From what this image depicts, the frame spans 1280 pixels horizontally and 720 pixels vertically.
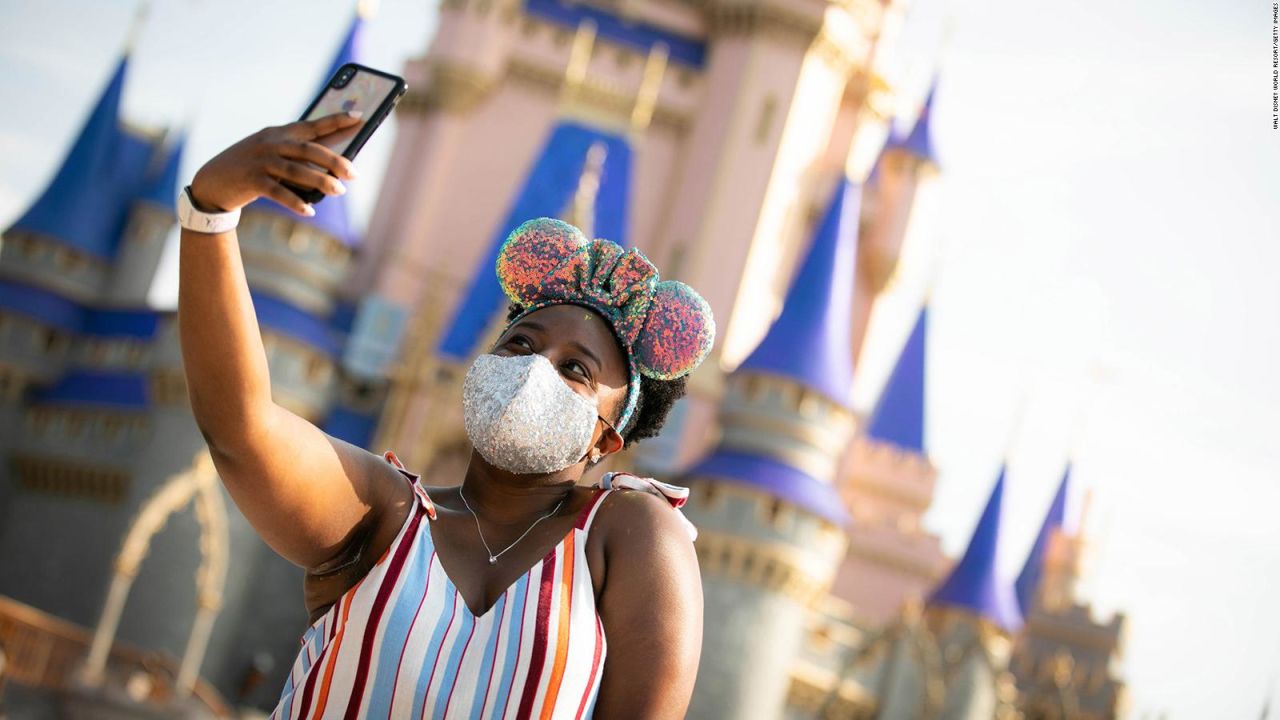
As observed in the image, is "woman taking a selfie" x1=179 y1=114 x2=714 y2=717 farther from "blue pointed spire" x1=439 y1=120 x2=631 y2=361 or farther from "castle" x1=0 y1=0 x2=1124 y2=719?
"blue pointed spire" x1=439 y1=120 x2=631 y2=361

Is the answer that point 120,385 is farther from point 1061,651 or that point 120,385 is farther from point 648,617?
point 648,617

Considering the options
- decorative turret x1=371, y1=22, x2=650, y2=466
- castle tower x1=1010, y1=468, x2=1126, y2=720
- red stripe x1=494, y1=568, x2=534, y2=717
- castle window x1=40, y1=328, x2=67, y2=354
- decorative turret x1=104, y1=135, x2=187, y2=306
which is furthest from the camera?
castle tower x1=1010, y1=468, x2=1126, y2=720

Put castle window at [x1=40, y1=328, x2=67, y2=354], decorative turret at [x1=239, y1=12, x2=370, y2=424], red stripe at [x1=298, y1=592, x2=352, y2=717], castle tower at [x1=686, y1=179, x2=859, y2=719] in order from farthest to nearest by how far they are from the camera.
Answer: castle window at [x1=40, y1=328, x2=67, y2=354]
decorative turret at [x1=239, y1=12, x2=370, y2=424]
castle tower at [x1=686, y1=179, x2=859, y2=719]
red stripe at [x1=298, y1=592, x2=352, y2=717]

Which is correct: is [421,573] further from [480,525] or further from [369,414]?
[369,414]

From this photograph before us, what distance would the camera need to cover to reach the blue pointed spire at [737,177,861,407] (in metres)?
17.4

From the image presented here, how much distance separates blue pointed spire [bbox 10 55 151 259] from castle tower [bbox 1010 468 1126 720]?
579 inches

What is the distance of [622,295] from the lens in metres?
2.24

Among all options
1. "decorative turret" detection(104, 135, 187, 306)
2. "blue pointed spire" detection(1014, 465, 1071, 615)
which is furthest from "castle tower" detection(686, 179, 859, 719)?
"decorative turret" detection(104, 135, 187, 306)

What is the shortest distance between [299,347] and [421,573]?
17196 mm

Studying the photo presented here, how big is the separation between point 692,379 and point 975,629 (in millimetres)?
5050

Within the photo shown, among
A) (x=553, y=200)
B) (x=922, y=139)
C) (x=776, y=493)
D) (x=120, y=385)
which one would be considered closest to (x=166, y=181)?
(x=120, y=385)

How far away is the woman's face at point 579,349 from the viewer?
217 cm

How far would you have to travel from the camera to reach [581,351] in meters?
2.19

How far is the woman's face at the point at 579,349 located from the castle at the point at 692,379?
1283 centimetres
